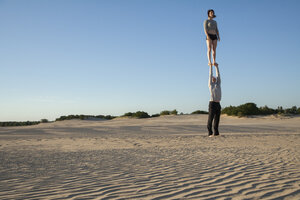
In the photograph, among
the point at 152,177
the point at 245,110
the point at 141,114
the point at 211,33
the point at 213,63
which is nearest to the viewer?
the point at 152,177

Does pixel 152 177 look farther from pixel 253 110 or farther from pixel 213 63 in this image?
pixel 253 110

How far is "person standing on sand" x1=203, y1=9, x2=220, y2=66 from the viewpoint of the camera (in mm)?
9547

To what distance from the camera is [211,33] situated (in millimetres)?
9688

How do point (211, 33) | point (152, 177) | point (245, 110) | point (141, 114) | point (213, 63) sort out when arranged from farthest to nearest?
point (141, 114) < point (245, 110) < point (213, 63) < point (211, 33) < point (152, 177)

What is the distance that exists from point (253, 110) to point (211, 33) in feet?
48.0

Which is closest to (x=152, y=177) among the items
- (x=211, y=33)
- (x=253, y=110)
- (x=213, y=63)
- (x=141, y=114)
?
(x=213, y=63)

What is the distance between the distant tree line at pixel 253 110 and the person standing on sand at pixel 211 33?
1361 centimetres

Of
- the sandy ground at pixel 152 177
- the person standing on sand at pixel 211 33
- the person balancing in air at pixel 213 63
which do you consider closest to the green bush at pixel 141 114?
the person balancing in air at pixel 213 63

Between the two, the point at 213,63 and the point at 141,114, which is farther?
the point at 141,114

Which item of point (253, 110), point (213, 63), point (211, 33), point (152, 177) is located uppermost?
point (211, 33)

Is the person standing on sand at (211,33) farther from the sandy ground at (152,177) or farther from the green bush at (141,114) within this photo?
the green bush at (141,114)

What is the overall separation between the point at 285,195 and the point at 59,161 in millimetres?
4035

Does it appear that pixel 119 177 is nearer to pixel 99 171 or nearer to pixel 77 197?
pixel 99 171

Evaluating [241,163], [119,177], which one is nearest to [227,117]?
[241,163]
